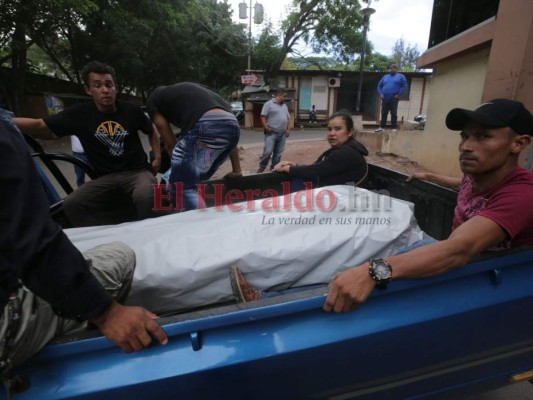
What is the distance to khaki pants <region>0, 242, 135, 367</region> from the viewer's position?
2.92 feet

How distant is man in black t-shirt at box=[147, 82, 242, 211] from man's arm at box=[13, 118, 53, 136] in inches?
32.0

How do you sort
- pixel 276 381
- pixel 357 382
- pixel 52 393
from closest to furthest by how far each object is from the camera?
pixel 52 393 < pixel 276 381 < pixel 357 382

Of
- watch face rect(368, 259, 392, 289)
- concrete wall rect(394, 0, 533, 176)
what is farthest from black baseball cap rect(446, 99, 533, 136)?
concrete wall rect(394, 0, 533, 176)

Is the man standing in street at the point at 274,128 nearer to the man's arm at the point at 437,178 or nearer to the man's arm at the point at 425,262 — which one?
the man's arm at the point at 437,178

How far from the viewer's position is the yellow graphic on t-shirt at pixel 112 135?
259 cm

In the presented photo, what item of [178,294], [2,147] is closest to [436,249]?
[178,294]

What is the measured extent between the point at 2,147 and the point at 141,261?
829mm

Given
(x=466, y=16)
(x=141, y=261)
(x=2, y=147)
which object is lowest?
(x=141, y=261)

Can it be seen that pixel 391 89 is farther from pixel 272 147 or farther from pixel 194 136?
pixel 194 136

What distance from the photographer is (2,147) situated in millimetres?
802

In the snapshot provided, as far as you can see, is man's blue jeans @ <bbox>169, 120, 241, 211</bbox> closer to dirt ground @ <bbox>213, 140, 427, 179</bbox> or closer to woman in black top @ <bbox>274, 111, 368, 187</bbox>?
woman in black top @ <bbox>274, 111, 368, 187</bbox>

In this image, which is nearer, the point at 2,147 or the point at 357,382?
the point at 2,147

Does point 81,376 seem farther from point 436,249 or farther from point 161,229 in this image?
point 436,249

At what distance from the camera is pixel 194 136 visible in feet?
8.19
